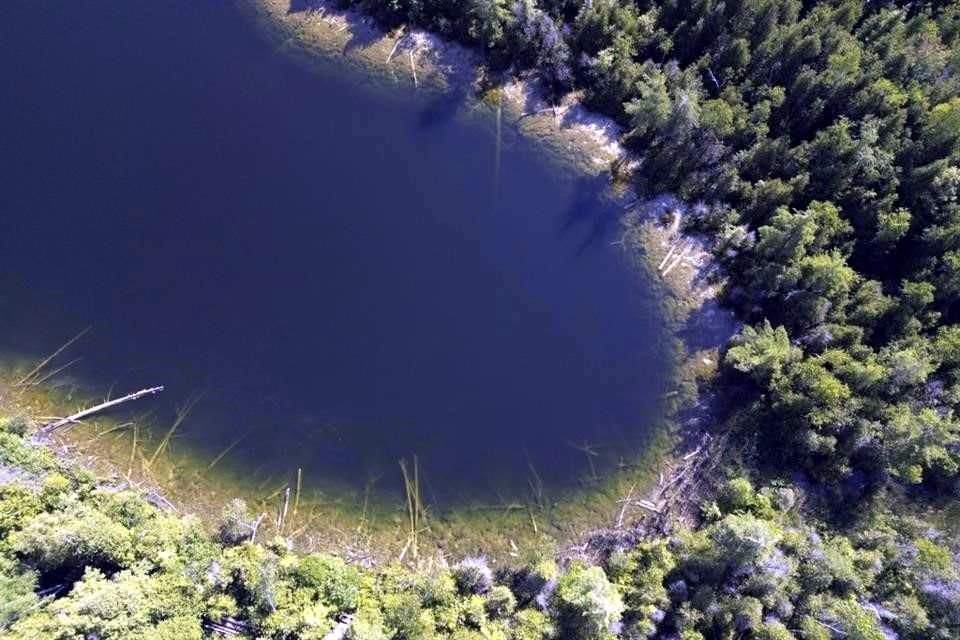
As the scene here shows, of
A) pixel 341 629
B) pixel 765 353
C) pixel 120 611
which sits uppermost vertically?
pixel 765 353

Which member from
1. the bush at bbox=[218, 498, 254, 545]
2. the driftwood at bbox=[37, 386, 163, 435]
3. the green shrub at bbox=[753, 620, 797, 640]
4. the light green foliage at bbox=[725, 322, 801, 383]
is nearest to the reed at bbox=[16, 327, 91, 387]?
the driftwood at bbox=[37, 386, 163, 435]

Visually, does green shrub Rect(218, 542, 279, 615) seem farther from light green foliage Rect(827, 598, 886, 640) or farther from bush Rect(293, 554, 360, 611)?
light green foliage Rect(827, 598, 886, 640)

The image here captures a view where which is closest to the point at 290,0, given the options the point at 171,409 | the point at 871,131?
the point at 171,409

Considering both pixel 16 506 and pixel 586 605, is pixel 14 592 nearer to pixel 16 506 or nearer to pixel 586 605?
pixel 16 506

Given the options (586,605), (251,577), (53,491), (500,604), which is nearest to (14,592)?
(53,491)

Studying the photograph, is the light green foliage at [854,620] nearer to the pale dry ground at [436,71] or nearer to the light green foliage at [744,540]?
the light green foliage at [744,540]

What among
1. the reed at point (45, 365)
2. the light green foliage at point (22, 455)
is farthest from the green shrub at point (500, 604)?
the reed at point (45, 365)
